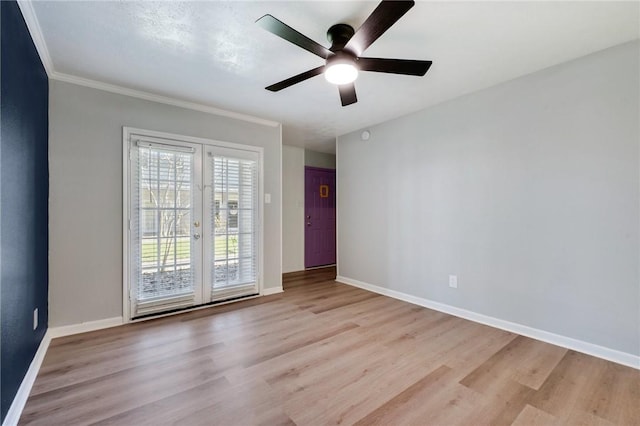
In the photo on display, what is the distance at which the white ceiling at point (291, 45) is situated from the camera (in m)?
1.84

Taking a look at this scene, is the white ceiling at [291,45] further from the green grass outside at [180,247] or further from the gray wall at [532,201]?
the green grass outside at [180,247]

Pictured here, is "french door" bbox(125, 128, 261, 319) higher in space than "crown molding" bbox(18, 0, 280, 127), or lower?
lower

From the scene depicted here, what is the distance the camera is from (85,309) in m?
2.78

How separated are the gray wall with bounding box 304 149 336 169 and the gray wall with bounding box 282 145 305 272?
136 mm

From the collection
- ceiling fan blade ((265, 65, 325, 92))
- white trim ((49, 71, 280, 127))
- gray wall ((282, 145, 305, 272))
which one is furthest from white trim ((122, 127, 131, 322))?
gray wall ((282, 145, 305, 272))

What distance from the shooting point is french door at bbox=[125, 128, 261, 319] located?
3.04 metres

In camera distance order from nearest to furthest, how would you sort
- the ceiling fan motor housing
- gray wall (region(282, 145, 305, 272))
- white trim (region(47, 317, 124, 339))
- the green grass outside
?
the ceiling fan motor housing → white trim (region(47, 317, 124, 339)) → the green grass outside → gray wall (region(282, 145, 305, 272))

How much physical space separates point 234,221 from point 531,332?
11.3 feet

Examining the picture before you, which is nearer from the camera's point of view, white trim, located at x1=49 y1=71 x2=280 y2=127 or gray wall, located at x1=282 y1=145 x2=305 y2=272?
white trim, located at x1=49 y1=71 x2=280 y2=127

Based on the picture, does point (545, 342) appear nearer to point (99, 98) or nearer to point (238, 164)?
point (238, 164)

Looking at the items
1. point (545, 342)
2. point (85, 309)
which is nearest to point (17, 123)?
point (85, 309)

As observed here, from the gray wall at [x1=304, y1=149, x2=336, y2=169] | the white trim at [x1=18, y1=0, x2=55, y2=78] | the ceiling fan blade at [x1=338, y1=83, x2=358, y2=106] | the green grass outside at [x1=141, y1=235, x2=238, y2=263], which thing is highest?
the white trim at [x1=18, y1=0, x2=55, y2=78]

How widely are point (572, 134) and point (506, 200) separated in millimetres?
749

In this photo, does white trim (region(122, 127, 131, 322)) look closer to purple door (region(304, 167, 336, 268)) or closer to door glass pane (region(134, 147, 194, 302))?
door glass pane (region(134, 147, 194, 302))
